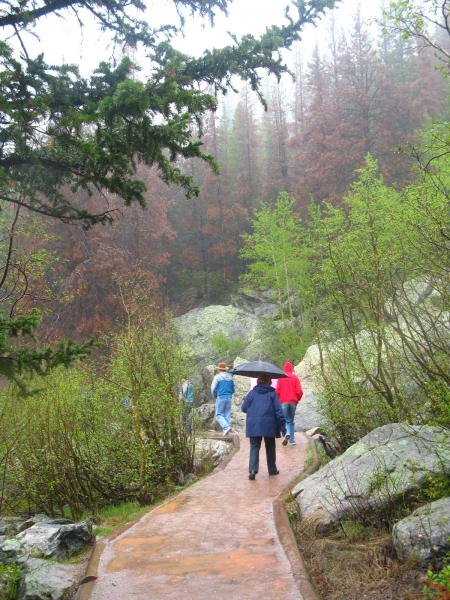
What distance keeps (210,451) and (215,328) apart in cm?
1827

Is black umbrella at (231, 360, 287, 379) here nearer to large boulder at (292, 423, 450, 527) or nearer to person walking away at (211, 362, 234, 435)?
person walking away at (211, 362, 234, 435)

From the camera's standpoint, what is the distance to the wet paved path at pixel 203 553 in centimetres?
459

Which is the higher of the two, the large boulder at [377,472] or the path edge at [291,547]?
the large boulder at [377,472]

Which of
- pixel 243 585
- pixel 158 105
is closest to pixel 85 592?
pixel 243 585

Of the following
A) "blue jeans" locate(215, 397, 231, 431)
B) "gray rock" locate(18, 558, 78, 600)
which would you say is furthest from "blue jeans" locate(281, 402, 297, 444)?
"gray rock" locate(18, 558, 78, 600)

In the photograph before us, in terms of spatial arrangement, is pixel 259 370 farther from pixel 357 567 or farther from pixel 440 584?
pixel 440 584

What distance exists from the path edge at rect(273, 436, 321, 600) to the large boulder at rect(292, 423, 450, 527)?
0.29 m

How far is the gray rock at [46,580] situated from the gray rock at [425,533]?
3105 millimetres

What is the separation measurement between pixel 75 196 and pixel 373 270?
27344 mm

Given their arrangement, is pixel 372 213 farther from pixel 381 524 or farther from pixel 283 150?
pixel 283 150

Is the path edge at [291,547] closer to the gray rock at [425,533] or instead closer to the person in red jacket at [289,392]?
the gray rock at [425,533]

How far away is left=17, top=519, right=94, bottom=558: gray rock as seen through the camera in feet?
21.4

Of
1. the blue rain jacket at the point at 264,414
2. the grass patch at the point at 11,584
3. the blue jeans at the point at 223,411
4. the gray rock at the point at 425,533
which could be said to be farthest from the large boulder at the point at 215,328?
the grass patch at the point at 11,584

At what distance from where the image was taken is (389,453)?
6.48 metres
